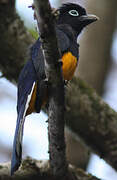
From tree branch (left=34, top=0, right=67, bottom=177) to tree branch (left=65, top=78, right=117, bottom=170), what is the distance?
208 centimetres

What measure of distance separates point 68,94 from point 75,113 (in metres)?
0.29

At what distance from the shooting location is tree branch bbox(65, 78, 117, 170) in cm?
672

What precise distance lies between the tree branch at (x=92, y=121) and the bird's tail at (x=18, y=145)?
7.16ft

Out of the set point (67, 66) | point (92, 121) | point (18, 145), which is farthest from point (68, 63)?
point (92, 121)

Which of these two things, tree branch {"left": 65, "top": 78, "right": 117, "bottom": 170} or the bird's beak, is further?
tree branch {"left": 65, "top": 78, "right": 117, "bottom": 170}

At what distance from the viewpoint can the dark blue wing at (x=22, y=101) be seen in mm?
4223

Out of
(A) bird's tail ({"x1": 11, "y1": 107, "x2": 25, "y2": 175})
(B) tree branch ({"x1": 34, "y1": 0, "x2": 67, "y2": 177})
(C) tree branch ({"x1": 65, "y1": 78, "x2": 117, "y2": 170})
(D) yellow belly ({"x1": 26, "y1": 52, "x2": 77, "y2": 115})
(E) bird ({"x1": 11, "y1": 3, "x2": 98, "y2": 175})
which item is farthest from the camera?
(C) tree branch ({"x1": 65, "y1": 78, "x2": 117, "y2": 170})

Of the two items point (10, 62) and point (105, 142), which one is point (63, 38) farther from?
point (105, 142)

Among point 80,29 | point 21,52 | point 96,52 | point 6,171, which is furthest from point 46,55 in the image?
point 96,52

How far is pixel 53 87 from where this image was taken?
3.94 m

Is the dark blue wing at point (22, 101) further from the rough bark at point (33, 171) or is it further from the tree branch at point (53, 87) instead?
the rough bark at point (33, 171)

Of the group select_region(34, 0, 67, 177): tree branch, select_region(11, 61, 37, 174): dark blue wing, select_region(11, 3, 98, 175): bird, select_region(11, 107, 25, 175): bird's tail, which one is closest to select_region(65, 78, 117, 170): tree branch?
select_region(11, 3, 98, 175): bird

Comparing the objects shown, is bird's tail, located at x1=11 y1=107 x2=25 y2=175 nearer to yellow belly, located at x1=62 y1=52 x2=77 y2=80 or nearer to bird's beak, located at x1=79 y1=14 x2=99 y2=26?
yellow belly, located at x1=62 y1=52 x2=77 y2=80

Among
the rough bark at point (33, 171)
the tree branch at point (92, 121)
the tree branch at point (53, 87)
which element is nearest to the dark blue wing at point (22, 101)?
the tree branch at point (53, 87)
